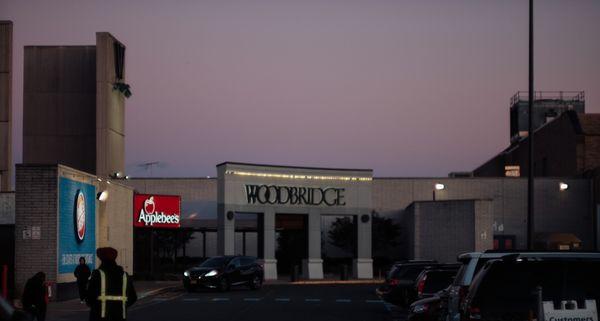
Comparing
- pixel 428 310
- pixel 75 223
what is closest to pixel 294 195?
pixel 75 223

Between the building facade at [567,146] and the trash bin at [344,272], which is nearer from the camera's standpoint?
the trash bin at [344,272]

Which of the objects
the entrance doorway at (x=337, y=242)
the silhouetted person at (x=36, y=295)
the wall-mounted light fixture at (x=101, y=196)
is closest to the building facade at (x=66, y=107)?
the wall-mounted light fixture at (x=101, y=196)

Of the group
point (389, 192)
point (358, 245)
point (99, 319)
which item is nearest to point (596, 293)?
point (99, 319)

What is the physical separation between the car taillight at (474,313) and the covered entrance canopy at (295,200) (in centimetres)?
4689

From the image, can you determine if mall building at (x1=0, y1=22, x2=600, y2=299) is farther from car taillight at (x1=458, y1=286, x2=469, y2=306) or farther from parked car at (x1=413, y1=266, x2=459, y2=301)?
car taillight at (x1=458, y1=286, x2=469, y2=306)

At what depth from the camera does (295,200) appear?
6341 centimetres

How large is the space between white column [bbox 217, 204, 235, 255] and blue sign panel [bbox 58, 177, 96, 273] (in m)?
17.3

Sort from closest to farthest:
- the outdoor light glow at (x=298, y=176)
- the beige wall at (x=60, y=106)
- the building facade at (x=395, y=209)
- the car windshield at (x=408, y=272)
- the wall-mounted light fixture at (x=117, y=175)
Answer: the car windshield at (x=408, y=272), the wall-mounted light fixture at (x=117, y=175), the beige wall at (x=60, y=106), the outdoor light glow at (x=298, y=176), the building facade at (x=395, y=209)

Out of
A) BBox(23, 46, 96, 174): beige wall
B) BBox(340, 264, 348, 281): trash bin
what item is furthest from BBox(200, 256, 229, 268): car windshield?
BBox(340, 264, 348, 281): trash bin

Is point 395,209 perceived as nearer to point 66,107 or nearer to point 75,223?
point 66,107

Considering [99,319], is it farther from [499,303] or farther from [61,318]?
[61,318]

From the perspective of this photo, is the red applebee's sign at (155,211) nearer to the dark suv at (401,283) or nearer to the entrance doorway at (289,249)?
the entrance doorway at (289,249)

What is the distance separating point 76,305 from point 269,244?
2766 cm

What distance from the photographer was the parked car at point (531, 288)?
40.0 feet
